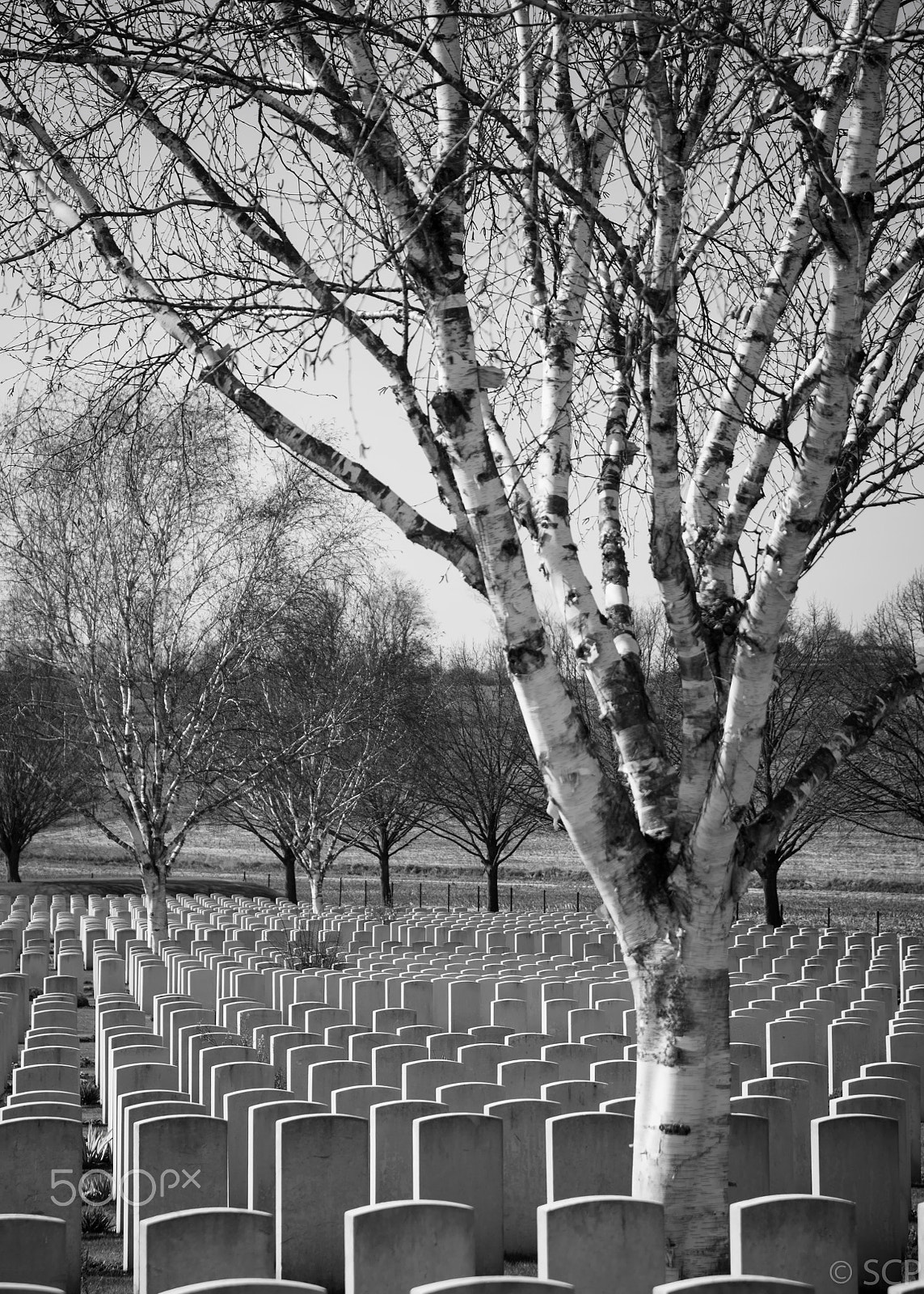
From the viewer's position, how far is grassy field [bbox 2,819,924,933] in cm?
3275

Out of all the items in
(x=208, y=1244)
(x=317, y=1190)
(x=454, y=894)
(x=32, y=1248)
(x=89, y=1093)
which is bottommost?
(x=454, y=894)

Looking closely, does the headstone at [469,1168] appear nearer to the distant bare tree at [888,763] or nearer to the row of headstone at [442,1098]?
the row of headstone at [442,1098]

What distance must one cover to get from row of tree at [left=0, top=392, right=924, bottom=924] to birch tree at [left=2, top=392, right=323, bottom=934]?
0.12 feet

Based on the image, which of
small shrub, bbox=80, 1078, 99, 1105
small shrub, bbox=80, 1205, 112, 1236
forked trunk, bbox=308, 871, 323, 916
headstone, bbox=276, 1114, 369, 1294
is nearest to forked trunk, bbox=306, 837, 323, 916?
forked trunk, bbox=308, 871, 323, 916

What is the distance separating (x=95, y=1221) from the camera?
5.84m

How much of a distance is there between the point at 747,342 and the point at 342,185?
1676mm

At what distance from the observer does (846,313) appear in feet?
12.7

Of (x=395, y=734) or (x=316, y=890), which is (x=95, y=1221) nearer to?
(x=316, y=890)

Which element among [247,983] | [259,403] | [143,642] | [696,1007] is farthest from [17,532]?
[696,1007]

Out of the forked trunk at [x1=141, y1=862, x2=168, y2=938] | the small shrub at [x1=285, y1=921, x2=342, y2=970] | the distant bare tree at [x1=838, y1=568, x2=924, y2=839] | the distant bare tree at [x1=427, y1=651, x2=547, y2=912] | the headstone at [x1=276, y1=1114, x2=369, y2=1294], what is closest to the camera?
the headstone at [x1=276, y1=1114, x2=369, y2=1294]

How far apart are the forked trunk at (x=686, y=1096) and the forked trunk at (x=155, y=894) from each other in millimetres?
12893

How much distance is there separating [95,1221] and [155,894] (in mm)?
11056

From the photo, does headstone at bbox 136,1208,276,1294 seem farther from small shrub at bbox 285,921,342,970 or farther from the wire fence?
the wire fence

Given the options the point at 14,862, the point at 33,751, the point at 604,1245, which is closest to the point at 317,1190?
the point at 604,1245
